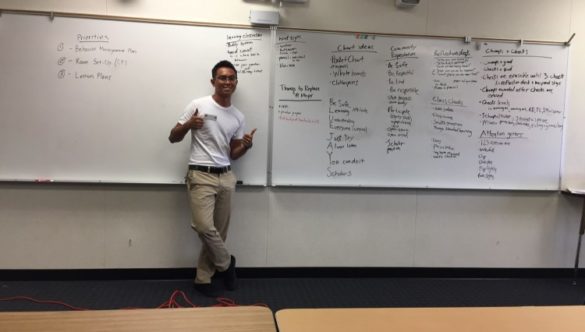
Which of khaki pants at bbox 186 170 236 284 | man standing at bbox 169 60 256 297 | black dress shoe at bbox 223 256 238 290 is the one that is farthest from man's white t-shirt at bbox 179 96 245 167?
black dress shoe at bbox 223 256 238 290

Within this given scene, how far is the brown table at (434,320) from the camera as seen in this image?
118 centimetres

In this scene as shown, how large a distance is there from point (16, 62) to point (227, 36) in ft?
5.09

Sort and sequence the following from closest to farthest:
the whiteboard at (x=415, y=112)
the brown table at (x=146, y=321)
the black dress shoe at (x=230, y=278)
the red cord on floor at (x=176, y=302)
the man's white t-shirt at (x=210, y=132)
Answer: the brown table at (x=146, y=321) → the red cord on floor at (x=176, y=302) → the man's white t-shirt at (x=210, y=132) → the black dress shoe at (x=230, y=278) → the whiteboard at (x=415, y=112)

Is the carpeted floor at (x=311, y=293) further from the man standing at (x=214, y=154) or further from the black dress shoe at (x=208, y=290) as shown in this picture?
the man standing at (x=214, y=154)

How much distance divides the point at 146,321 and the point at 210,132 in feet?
6.13

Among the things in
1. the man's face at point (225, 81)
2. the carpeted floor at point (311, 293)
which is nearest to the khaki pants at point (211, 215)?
Result: the carpeted floor at point (311, 293)

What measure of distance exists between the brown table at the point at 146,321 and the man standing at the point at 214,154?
1678 millimetres

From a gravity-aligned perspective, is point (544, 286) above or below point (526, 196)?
below

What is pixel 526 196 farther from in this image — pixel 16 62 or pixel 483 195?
pixel 16 62

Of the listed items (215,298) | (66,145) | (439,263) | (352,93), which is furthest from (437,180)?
(66,145)

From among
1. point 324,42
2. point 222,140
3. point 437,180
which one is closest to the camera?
point 222,140

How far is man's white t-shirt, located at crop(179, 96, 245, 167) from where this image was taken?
9.61 ft

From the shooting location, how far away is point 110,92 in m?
3.07

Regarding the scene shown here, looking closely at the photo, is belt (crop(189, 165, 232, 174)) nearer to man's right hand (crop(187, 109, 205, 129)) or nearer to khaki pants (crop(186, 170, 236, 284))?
khaki pants (crop(186, 170, 236, 284))
